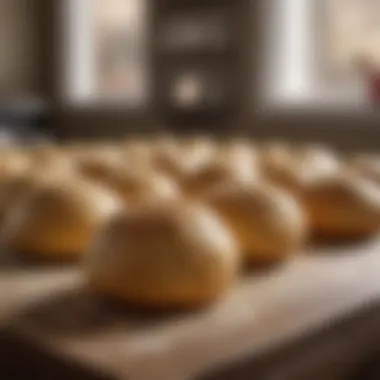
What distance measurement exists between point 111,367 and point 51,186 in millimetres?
213

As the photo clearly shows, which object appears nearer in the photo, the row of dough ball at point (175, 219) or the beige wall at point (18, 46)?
the row of dough ball at point (175, 219)

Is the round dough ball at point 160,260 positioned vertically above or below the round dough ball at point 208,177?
below

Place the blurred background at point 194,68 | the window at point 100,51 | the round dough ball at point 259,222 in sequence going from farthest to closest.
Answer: the window at point 100,51 → the blurred background at point 194,68 → the round dough ball at point 259,222

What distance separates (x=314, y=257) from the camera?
18.2 inches

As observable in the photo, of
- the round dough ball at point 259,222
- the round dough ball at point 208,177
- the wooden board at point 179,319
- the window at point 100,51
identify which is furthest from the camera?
the window at point 100,51

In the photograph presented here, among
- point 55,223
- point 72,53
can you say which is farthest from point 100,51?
point 55,223

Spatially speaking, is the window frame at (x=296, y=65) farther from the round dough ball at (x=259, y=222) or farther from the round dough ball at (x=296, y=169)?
the round dough ball at (x=259, y=222)

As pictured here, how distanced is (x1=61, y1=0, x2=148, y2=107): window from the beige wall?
14 centimetres

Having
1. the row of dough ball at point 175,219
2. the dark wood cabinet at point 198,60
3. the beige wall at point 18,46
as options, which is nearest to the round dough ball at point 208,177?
the row of dough ball at point 175,219

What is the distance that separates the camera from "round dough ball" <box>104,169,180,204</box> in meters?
0.53

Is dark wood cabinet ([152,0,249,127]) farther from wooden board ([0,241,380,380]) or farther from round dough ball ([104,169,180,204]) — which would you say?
wooden board ([0,241,380,380])

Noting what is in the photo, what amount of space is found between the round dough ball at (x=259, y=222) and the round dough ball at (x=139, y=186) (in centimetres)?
8

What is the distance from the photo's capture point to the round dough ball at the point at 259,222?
435mm

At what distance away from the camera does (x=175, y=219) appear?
0.37 m
